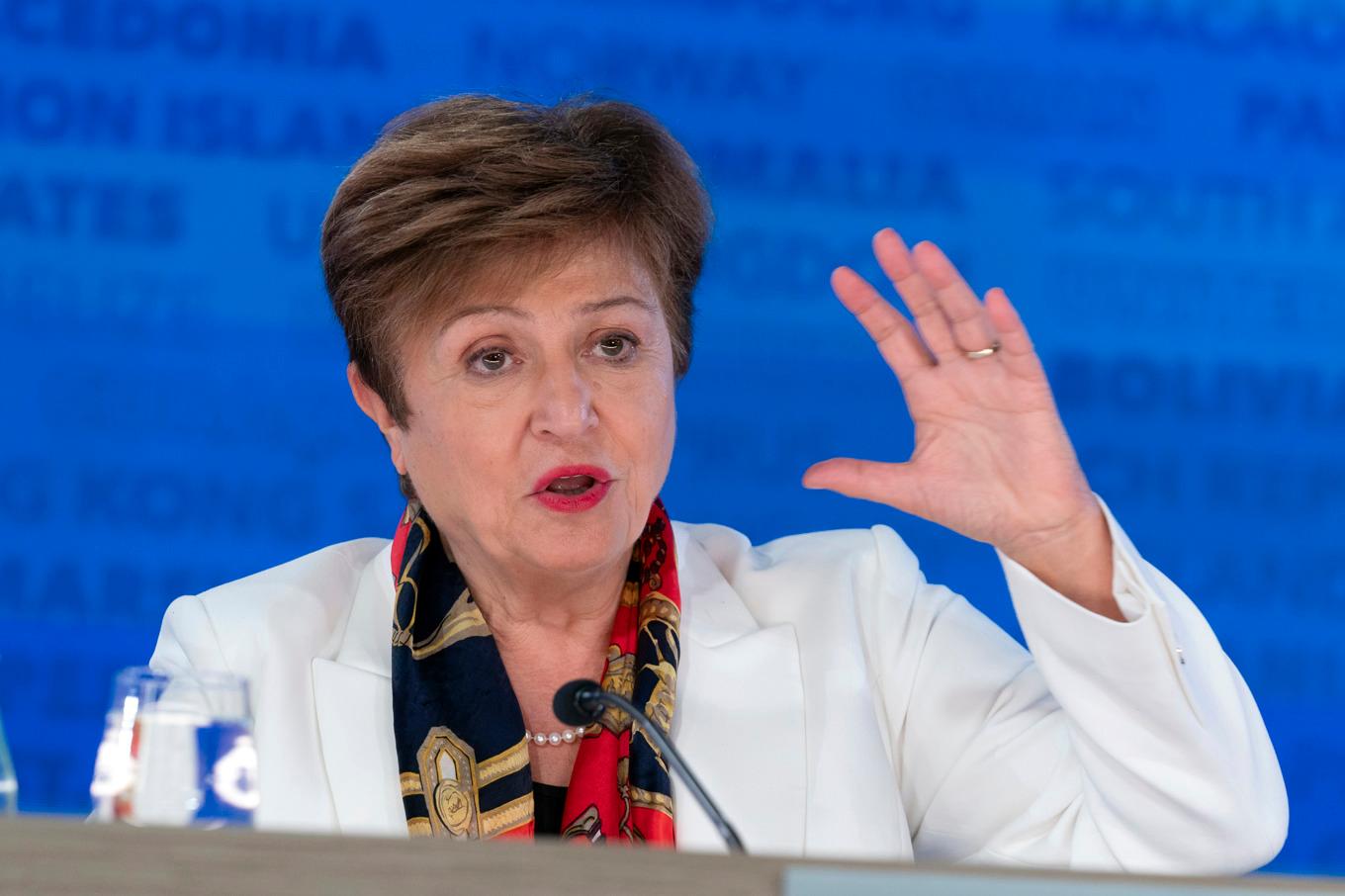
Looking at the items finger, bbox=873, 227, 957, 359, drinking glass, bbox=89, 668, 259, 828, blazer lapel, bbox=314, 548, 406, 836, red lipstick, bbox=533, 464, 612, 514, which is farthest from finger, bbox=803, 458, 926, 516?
drinking glass, bbox=89, 668, 259, 828

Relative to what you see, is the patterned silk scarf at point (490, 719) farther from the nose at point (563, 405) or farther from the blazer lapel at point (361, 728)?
the nose at point (563, 405)

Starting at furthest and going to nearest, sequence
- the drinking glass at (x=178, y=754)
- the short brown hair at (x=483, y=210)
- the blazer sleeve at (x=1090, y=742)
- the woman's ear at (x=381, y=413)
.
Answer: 1. the woman's ear at (x=381, y=413)
2. the short brown hair at (x=483, y=210)
3. the blazer sleeve at (x=1090, y=742)
4. the drinking glass at (x=178, y=754)

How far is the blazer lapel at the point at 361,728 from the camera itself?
1623 mm

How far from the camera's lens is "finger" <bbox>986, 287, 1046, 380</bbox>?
1.41 m

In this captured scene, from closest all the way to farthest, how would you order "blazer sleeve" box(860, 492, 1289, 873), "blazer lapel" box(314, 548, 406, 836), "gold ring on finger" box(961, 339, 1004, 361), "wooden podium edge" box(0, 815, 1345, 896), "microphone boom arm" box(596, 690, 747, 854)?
"wooden podium edge" box(0, 815, 1345, 896)
"microphone boom arm" box(596, 690, 747, 854)
"blazer sleeve" box(860, 492, 1289, 873)
"gold ring on finger" box(961, 339, 1004, 361)
"blazer lapel" box(314, 548, 406, 836)

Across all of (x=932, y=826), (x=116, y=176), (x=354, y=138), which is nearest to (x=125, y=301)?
(x=116, y=176)

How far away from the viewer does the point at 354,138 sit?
2889mm

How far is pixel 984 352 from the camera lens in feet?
4.86

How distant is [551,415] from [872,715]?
1.48 feet

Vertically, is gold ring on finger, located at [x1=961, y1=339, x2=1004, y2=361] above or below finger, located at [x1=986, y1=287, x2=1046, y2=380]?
above

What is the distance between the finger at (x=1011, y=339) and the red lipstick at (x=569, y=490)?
1.47ft

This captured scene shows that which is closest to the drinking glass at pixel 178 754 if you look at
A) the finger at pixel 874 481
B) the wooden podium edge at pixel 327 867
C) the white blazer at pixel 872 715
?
the wooden podium edge at pixel 327 867

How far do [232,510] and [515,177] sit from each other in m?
1.30

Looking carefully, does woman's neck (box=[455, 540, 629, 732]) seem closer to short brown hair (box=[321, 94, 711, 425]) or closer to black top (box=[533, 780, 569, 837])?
black top (box=[533, 780, 569, 837])
